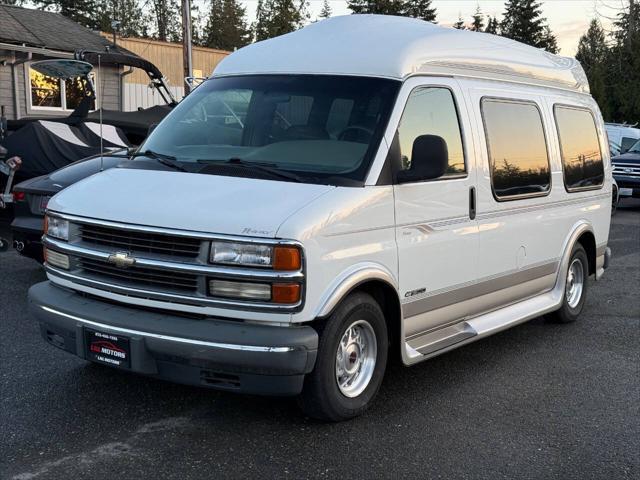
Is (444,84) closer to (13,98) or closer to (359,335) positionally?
(359,335)

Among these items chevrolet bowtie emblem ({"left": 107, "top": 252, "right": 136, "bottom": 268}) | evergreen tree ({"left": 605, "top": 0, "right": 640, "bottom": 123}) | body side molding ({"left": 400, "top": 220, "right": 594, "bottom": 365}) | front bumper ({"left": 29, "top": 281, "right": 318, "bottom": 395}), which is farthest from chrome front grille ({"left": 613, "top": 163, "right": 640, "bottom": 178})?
evergreen tree ({"left": 605, "top": 0, "right": 640, "bottom": 123})

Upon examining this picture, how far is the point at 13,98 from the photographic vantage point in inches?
875

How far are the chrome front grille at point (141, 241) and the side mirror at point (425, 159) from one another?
138 cm

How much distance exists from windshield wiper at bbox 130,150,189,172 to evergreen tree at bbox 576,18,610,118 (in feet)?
120

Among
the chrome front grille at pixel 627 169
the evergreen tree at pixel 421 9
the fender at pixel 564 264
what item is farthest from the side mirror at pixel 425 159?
the evergreen tree at pixel 421 9

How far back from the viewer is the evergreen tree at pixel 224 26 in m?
74.1

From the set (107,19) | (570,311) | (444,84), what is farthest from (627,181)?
(107,19)

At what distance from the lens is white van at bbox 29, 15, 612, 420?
13.2ft

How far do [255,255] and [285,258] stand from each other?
0.16 meters

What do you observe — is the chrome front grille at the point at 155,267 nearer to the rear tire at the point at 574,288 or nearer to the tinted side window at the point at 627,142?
the rear tire at the point at 574,288

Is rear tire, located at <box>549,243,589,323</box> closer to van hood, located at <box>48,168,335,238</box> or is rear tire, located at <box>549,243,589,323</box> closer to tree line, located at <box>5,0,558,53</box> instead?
van hood, located at <box>48,168,335,238</box>

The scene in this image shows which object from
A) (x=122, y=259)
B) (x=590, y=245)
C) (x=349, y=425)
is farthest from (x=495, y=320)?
(x=122, y=259)

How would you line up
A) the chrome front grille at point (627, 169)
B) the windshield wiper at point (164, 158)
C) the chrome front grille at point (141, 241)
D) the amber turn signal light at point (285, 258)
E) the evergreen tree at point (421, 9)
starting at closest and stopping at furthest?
the amber turn signal light at point (285, 258) → the chrome front grille at point (141, 241) → the windshield wiper at point (164, 158) → the chrome front grille at point (627, 169) → the evergreen tree at point (421, 9)

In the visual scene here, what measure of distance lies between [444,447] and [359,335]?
817 millimetres
